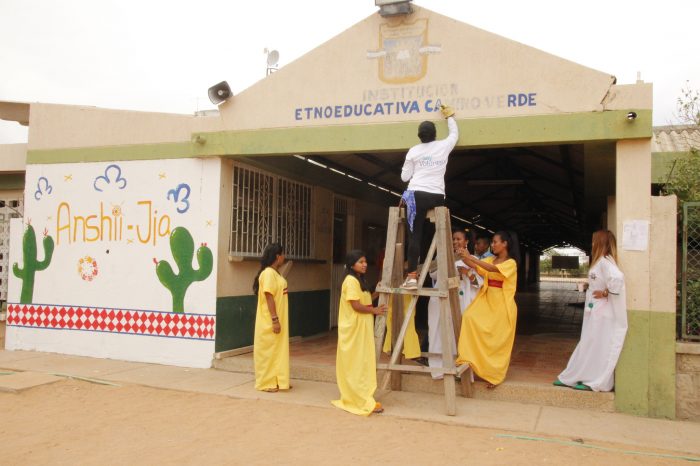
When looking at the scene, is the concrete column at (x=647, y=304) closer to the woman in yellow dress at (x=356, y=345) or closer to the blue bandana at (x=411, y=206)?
the blue bandana at (x=411, y=206)

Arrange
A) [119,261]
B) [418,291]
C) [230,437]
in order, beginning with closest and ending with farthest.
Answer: [230,437] < [418,291] < [119,261]

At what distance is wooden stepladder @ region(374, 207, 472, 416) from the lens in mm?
5641

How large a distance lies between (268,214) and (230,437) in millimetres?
4251

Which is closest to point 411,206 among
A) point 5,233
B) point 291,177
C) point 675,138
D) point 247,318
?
point 247,318

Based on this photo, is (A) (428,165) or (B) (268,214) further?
(B) (268,214)

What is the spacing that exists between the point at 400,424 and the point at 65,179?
605 cm

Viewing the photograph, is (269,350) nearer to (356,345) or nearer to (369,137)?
(356,345)

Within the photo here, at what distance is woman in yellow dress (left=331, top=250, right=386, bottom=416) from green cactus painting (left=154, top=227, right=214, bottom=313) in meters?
2.53

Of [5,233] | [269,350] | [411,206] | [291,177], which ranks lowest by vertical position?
[269,350]

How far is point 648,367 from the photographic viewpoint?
577cm

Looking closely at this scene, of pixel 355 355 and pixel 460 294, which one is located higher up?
pixel 460 294

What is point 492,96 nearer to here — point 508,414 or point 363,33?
point 363,33

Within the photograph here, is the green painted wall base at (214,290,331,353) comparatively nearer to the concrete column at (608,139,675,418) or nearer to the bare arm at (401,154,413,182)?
the bare arm at (401,154,413,182)

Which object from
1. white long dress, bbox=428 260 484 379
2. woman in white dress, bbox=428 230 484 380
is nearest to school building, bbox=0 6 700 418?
woman in white dress, bbox=428 230 484 380
